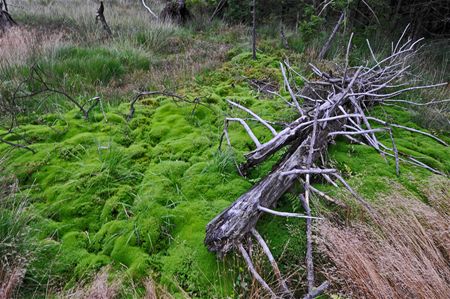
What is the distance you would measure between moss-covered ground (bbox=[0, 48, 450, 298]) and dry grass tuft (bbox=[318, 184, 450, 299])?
0.31 metres

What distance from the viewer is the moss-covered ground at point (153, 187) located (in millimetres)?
2416

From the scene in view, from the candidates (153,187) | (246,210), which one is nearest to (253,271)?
(246,210)

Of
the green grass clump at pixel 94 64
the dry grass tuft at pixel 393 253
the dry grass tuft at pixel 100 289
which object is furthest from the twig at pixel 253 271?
the green grass clump at pixel 94 64

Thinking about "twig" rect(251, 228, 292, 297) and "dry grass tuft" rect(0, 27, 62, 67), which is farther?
"dry grass tuft" rect(0, 27, 62, 67)

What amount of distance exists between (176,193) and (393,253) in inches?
69.2

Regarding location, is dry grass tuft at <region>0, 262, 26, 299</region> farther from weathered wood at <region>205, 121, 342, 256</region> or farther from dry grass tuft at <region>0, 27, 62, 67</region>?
dry grass tuft at <region>0, 27, 62, 67</region>

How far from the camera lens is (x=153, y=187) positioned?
3072 mm

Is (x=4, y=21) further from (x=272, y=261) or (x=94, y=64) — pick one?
(x=272, y=261)

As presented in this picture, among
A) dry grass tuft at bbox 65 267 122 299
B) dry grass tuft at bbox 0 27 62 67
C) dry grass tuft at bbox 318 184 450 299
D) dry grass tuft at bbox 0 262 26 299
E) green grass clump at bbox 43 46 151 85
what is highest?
dry grass tuft at bbox 0 27 62 67

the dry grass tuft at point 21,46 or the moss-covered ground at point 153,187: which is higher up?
the dry grass tuft at point 21,46

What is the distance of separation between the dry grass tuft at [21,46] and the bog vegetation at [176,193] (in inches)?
2.3

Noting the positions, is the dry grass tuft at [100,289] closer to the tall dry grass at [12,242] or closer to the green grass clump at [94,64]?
the tall dry grass at [12,242]

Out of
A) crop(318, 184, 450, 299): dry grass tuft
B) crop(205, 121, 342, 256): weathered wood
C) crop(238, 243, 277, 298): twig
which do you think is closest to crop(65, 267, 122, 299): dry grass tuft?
crop(205, 121, 342, 256): weathered wood

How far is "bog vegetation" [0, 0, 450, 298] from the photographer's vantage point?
2.22m
